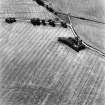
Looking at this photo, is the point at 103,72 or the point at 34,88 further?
the point at 103,72

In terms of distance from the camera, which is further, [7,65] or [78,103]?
[7,65]

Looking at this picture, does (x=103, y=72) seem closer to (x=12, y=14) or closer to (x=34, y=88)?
(x=34, y=88)

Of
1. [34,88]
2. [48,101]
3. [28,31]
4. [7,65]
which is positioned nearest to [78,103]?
[48,101]

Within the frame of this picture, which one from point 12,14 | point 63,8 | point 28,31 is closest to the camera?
point 28,31

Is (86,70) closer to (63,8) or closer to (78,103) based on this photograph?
(78,103)

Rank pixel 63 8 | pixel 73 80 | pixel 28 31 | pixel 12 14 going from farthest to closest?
pixel 63 8 → pixel 12 14 → pixel 28 31 → pixel 73 80

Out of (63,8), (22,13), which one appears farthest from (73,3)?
(22,13)
